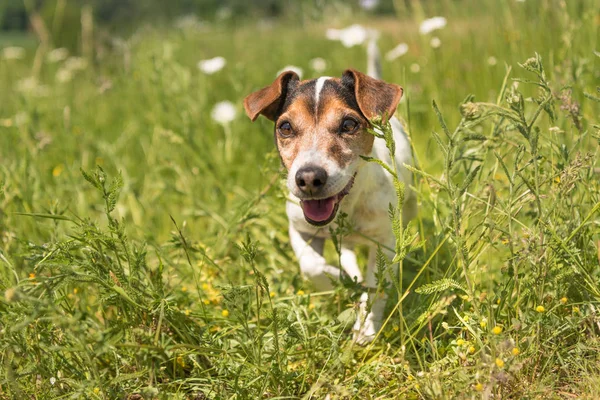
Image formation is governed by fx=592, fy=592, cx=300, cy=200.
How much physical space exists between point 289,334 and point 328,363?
22cm

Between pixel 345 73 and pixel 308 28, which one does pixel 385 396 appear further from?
pixel 308 28

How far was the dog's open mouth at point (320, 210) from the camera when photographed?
2473mm

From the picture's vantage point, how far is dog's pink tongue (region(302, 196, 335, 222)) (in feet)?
8.13

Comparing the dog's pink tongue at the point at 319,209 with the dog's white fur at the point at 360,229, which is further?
the dog's white fur at the point at 360,229

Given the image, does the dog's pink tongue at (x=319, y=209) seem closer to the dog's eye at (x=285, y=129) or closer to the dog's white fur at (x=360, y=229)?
→ the dog's white fur at (x=360, y=229)

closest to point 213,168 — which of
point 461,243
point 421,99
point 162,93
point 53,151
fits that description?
point 162,93

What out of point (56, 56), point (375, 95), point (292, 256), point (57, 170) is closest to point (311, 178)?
point (375, 95)

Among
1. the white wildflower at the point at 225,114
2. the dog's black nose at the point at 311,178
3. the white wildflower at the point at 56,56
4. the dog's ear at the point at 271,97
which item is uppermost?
the dog's ear at the point at 271,97

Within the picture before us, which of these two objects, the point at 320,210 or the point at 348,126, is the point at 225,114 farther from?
the point at 320,210

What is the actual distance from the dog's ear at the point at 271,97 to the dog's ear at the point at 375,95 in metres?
0.34

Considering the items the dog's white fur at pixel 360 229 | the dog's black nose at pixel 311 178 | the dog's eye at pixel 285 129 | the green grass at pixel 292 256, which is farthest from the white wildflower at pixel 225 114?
the dog's black nose at pixel 311 178

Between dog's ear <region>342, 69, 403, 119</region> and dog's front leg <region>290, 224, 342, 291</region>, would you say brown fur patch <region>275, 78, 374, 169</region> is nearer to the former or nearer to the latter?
dog's ear <region>342, 69, 403, 119</region>

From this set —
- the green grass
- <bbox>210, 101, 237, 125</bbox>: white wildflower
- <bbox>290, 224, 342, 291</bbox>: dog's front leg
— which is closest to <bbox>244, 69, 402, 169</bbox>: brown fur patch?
the green grass

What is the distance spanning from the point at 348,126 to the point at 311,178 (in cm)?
45
